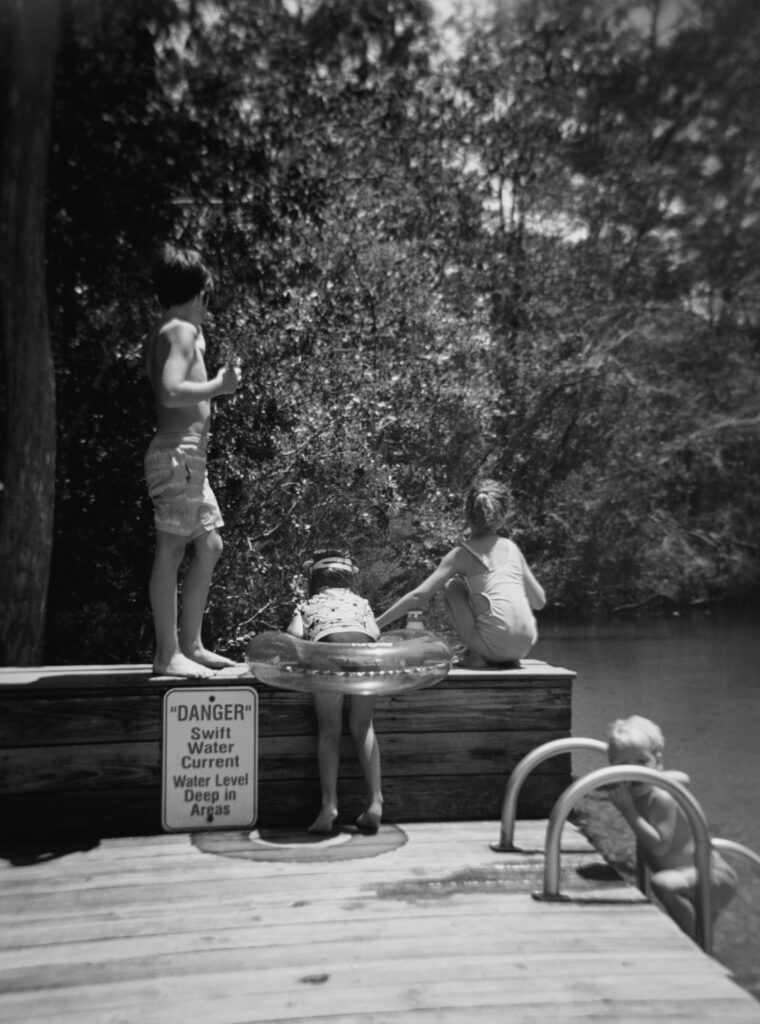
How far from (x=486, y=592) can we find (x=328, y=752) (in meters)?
0.93

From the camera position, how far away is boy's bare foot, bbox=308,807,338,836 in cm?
375

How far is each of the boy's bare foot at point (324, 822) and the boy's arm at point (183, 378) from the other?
145 cm

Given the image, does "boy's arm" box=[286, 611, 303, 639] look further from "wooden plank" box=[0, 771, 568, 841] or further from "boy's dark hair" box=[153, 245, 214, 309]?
"boy's dark hair" box=[153, 245, 214, 309]

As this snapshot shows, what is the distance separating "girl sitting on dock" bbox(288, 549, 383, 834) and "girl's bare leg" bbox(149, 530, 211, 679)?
425mm

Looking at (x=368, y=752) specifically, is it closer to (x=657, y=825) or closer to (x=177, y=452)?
(x=657, y=825)

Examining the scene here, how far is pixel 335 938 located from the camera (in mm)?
2826

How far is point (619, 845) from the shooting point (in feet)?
28.5

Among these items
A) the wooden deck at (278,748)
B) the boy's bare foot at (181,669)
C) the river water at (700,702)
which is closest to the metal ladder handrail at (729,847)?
the wooden deck at (278,748)

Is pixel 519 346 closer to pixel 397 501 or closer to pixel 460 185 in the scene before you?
pixel 460 185

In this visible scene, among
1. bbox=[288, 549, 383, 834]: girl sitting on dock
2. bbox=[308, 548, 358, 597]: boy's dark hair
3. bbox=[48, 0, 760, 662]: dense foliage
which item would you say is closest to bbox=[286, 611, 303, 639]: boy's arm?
bbox=[288, 549, 383, 834]: girl sitting on dock

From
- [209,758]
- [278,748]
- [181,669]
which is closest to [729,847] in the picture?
[278,748]

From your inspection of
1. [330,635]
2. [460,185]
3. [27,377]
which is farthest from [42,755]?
[460,185]

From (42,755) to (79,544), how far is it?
158 inches

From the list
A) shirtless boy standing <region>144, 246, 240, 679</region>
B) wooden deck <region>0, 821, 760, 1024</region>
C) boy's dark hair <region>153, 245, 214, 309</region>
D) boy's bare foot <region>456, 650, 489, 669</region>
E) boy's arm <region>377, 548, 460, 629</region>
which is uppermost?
boy's dark hair <region>153, 245, 214, 309</region>
